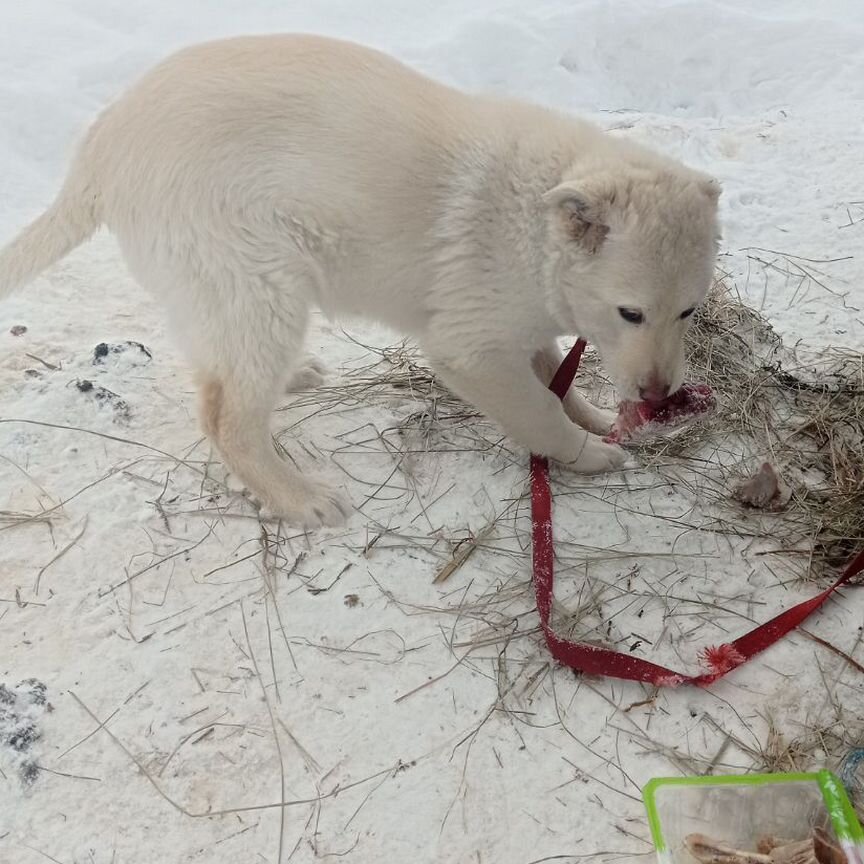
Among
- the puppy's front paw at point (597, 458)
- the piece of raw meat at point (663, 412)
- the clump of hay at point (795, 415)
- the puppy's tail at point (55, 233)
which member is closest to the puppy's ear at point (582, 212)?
the piece of raw meat at point (663, 412)

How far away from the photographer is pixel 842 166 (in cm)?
492

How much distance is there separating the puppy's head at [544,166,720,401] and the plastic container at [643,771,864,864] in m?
1.24

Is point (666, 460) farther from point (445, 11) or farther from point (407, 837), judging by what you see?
point (445, 11)

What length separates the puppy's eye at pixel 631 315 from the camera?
8.62ft

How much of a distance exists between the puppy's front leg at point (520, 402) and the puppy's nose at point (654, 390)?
0.44 metres

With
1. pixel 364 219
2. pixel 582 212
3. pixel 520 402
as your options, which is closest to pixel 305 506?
pixel 520 402

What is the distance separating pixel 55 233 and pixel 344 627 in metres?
1.75

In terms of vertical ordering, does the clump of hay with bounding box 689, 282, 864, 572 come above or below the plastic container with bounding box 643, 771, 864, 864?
above

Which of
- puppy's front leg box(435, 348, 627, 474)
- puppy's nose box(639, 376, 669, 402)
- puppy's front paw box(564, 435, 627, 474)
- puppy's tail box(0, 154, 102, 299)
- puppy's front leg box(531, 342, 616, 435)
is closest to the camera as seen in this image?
puppy's nose box(639, 376, 669, 402)

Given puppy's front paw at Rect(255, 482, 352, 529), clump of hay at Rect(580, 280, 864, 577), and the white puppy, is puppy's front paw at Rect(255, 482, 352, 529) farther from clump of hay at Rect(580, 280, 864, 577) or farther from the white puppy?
clump of hay at Rect(580, 280, 864, 577)

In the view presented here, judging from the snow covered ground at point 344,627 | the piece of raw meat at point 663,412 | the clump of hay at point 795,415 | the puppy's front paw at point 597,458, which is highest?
the piece of raw meat at point 663,412

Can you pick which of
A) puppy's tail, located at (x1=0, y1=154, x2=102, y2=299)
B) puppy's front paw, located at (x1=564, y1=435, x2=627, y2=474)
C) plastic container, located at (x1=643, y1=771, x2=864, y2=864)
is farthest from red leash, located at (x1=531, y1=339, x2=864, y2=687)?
puppy's tail, located at (x1=0, y1=154, x2=102, y2=299)

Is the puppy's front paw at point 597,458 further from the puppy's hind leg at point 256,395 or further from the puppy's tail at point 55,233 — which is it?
the puppy's tail at point 55,233

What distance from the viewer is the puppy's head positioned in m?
2.51
